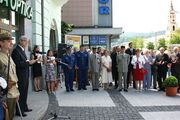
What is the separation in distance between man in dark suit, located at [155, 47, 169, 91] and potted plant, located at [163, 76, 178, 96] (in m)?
1.98

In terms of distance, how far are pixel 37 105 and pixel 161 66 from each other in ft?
23.0

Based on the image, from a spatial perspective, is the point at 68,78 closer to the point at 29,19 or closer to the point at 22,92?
the point at 29,19

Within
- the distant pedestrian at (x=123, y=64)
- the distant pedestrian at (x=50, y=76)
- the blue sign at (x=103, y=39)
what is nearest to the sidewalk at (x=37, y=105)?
the distant pedestrian at (x=50, y=76)

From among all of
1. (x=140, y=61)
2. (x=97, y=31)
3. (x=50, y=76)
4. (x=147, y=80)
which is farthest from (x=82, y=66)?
(x=97, y=31)

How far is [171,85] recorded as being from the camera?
51.9 feet

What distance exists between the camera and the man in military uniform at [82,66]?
1872 centimetres

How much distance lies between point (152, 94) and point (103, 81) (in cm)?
279

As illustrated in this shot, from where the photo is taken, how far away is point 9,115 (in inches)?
291

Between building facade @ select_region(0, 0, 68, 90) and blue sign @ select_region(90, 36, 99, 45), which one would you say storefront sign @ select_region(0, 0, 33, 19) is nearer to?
building facade @ select_region(0, 0, 68, 90)

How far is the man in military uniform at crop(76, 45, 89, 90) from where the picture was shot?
61.4 feet

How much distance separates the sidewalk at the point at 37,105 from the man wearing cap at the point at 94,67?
92.5 inches

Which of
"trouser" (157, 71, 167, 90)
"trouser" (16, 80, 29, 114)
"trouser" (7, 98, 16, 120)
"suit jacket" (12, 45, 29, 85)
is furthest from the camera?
"trouser" (157, 71, 167, 90)

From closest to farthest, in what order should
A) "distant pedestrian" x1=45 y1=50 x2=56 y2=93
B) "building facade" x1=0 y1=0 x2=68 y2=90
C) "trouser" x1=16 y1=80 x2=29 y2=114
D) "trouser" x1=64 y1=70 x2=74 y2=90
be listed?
A: "trouser" x1=16 y1=80 x2=29 y2=114, "building facade" x1=0 y1=0 x2=68 y2=90, "distant pedestrian" x1=45 y1=50 x2=56 y2=93, "trouser" x1=64 y1=70 x2=74 y2=90

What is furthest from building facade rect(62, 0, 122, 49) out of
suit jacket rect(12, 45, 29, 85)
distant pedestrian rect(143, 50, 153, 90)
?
suit jacket rect(12, 45, 29, 85)
